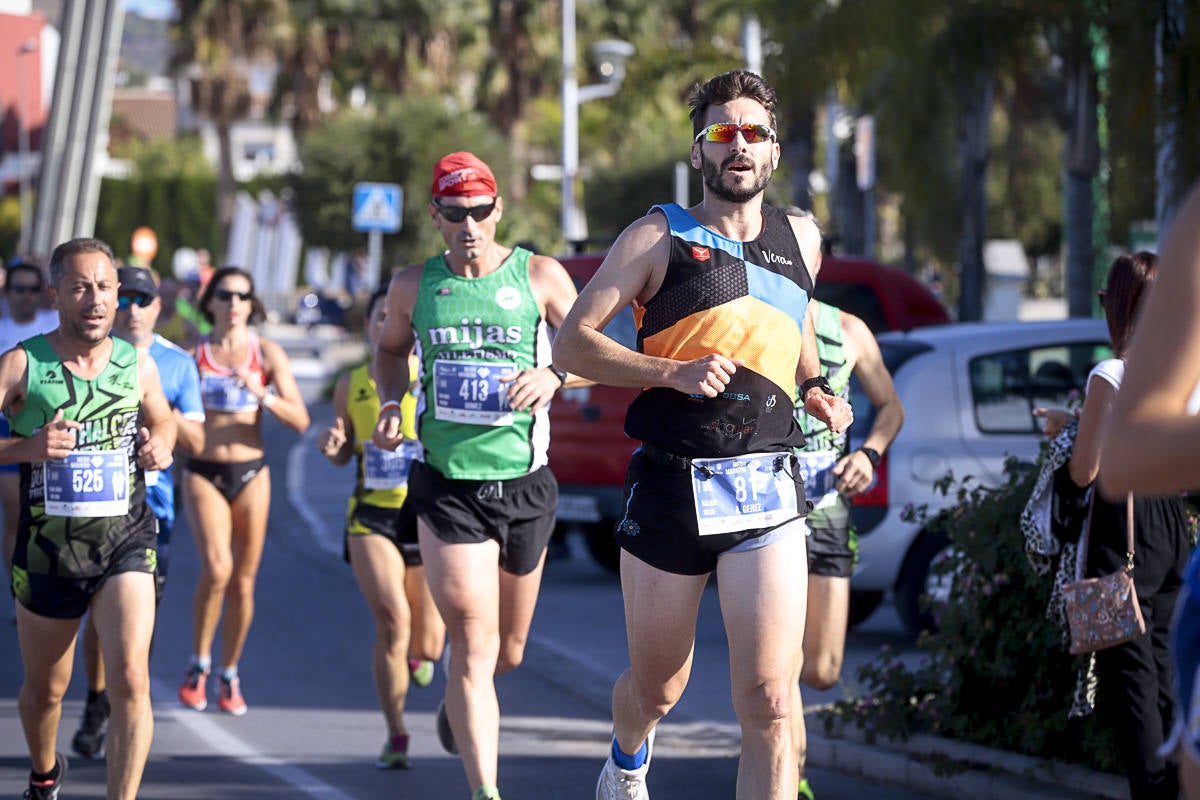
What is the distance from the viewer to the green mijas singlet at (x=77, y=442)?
6000 mm

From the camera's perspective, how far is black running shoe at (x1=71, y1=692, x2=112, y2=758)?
7516 mm

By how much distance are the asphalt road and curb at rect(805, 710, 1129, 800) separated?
0.30 feet

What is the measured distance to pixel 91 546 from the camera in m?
6.01

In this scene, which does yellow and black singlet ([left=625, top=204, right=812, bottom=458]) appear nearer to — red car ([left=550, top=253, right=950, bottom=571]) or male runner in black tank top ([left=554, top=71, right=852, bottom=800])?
male runner in black tank top ([left=554, top=71, right=852, bottom=800])

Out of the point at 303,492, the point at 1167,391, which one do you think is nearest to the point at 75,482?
the point at 1167,391

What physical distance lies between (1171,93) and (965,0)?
5.48 metres

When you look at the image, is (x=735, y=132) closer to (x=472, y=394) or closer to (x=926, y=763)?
(x=472, y=394)

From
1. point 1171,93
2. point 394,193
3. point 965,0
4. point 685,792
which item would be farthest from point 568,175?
point 685,792

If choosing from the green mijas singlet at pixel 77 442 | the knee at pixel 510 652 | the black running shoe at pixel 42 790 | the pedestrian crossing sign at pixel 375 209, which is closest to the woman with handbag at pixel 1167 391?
the knee at pixel 510 652

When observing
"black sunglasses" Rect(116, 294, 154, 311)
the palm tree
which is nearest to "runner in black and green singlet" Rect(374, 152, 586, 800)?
"black sunglasses" Rect(116, 294, 154, 311)

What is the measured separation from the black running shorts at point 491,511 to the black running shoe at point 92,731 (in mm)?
2079

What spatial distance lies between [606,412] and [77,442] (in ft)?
18.0

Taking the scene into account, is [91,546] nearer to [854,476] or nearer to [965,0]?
[854,476]

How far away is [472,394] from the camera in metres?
6.15
